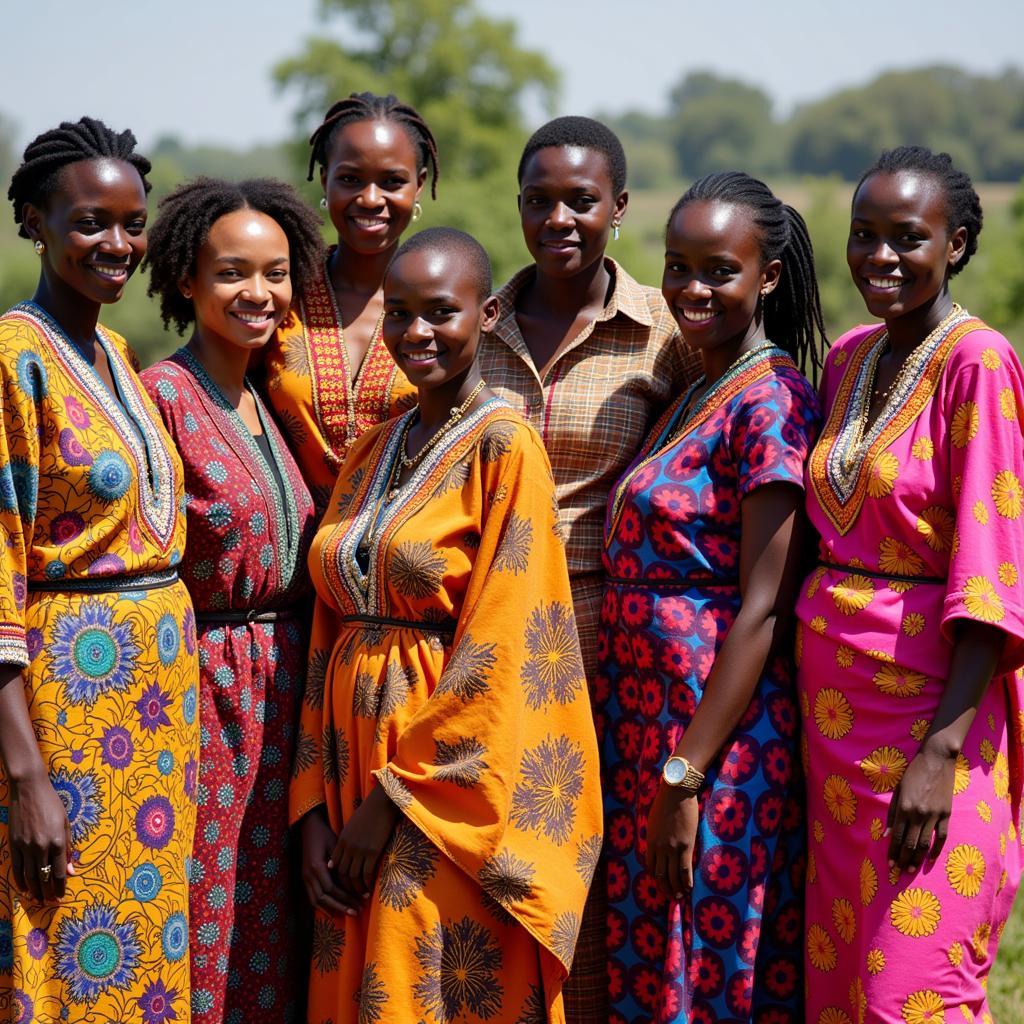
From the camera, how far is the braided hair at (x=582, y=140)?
4.21 meters

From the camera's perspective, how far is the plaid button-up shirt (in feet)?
13.5

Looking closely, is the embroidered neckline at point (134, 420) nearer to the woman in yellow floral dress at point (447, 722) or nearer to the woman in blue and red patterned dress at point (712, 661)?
the woman in yellow floral dress at point (447, 722)

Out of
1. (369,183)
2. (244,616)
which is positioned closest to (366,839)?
(244,616)

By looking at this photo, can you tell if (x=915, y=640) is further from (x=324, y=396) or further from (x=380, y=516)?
(x=324, y=396)

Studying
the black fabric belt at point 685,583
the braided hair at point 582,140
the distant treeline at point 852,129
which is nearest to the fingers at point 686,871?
the black fabric belt at point 685,583

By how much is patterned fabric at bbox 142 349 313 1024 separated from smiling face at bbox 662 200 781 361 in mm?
1244

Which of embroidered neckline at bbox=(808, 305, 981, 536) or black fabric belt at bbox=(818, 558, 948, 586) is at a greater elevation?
embroidered neckline at bbox=(808, 305, 981, 536)

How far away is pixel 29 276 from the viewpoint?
137 feet

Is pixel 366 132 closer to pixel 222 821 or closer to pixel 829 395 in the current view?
pixel 829 395

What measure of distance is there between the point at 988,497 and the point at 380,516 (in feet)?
4.96

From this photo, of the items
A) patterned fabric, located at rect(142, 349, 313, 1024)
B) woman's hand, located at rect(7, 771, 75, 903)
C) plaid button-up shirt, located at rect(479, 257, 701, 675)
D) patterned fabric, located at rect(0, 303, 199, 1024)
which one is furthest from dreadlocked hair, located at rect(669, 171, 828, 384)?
woman's hand, located at rect(7, 771, 75, 903)

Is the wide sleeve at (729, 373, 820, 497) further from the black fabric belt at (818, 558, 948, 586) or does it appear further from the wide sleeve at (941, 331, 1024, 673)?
the wide sleeve at (941, 331, 1024, 673)

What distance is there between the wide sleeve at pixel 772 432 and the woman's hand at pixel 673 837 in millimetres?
801

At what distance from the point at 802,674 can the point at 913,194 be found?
1232mm
